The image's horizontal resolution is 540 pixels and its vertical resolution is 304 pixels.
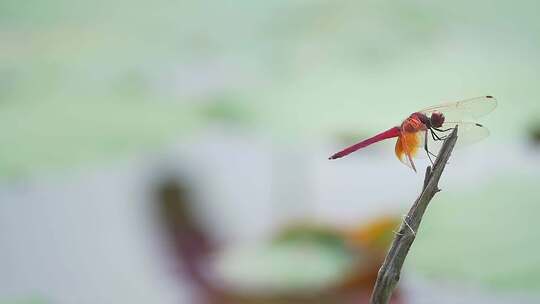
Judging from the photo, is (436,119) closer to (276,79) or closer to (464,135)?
(464,135)

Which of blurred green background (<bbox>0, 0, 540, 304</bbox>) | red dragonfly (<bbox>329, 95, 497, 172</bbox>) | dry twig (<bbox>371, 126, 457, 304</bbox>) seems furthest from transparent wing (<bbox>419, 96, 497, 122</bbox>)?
blurred green background (<bbox>0, 0, 540, 304</bbox>)

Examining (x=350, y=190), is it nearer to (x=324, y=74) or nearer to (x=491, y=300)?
(x=324, y=74)

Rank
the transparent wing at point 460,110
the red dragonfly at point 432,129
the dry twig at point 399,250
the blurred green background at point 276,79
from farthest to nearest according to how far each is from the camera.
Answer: the blurred green background at point 276,79 < the transparent wing at point 460,110 < the red dragonfly at point 432,129 < the dry twig at point 399,250

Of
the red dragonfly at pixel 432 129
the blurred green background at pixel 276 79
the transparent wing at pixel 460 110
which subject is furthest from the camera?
the blurred green background at pixel 276 79

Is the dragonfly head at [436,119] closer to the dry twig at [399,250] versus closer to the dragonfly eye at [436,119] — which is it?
the dragonfly eye at [436,119]

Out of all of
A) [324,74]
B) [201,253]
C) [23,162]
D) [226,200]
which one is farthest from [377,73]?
[23,162]

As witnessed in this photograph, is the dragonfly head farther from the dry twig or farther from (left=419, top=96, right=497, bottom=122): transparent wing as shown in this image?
the dry twig

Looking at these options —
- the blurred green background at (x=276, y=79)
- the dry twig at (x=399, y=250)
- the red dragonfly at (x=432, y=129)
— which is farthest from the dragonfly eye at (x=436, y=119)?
the blurred green background at (x=276, y=79)

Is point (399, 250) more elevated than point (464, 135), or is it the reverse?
point (399, 250)

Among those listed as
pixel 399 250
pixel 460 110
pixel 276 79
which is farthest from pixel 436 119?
pixel 276 79
